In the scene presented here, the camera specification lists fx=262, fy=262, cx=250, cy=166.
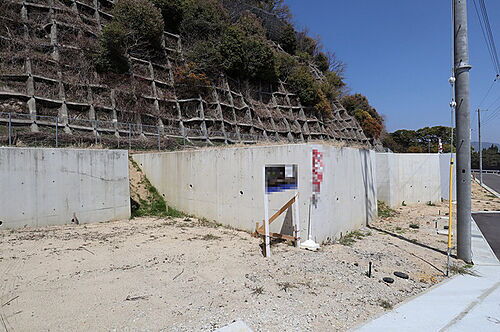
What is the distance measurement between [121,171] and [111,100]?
294 inches

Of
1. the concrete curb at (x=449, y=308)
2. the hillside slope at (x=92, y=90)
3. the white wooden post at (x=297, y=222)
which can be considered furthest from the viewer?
the hillside slope at (x=92, y=90)

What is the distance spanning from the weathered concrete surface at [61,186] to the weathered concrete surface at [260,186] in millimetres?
1655

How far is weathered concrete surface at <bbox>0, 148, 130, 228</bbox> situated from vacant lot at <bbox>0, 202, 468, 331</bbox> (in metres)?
0.82

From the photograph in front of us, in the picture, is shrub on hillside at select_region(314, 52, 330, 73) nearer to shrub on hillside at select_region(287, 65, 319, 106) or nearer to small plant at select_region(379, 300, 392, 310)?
shrub on hillside at select_region(287, 65, 319, 106)

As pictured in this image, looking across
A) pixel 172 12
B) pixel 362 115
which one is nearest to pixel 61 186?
pixel 172 12

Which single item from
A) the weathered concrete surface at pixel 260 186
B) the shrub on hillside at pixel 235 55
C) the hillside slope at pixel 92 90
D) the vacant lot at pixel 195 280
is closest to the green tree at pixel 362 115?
the shrub on hillside at pixel 235 55

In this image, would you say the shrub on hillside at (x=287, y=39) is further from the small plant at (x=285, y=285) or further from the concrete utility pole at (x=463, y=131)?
the small plant at (x=285, y=285)

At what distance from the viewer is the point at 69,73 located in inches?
532

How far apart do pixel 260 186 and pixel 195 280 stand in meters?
2.72

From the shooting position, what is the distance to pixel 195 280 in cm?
382

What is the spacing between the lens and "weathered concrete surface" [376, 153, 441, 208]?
10516mm

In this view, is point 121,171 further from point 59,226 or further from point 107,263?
point 107,263

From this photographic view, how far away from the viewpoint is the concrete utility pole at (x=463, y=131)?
4.82 meters

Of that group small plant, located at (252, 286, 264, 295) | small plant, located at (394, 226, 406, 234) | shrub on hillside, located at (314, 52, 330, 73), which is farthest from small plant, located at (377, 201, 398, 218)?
shrub on hillside, located at (314, 52, 330, 73)
